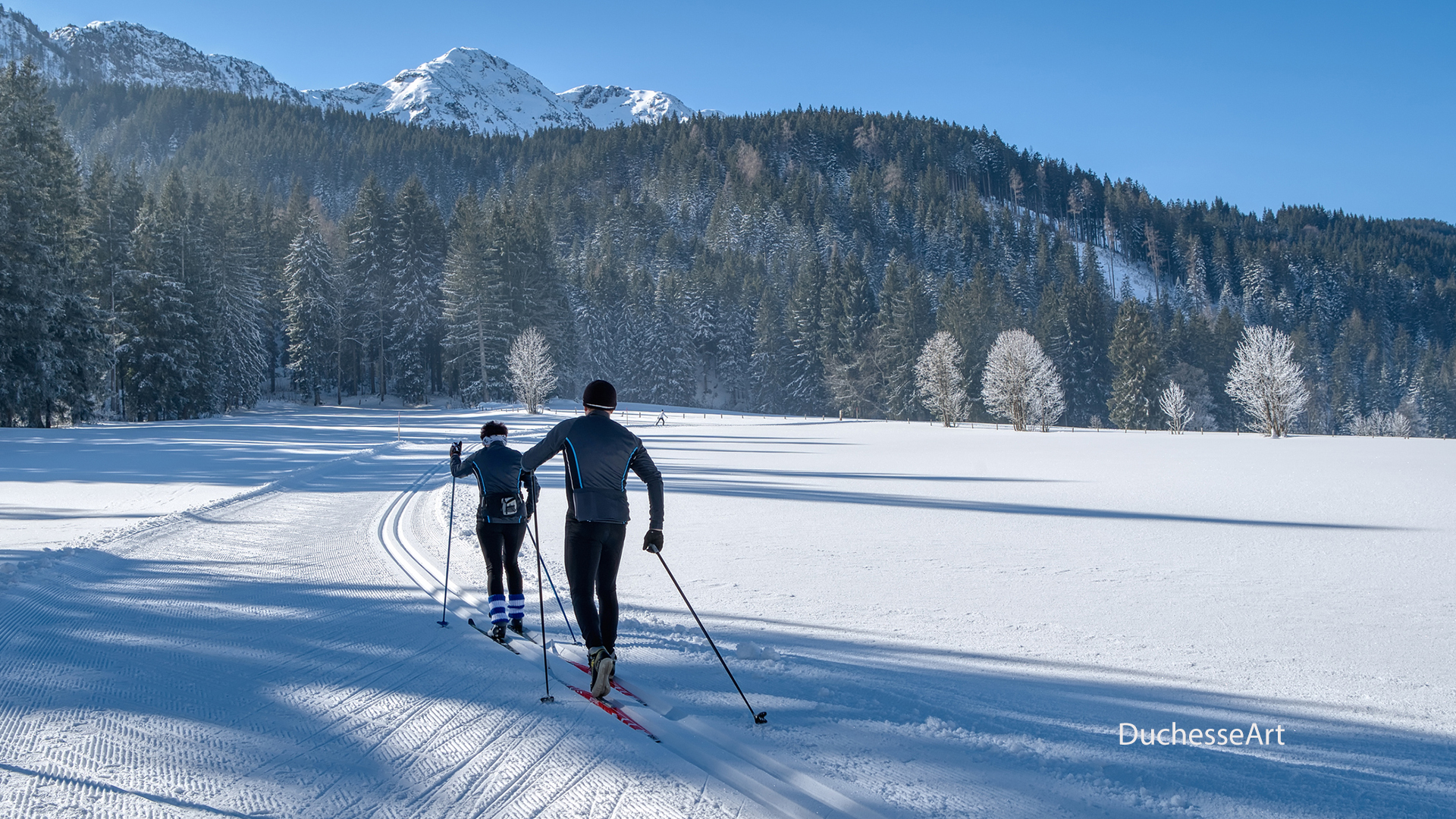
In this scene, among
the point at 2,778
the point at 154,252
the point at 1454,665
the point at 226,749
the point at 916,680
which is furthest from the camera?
the point at 154,252

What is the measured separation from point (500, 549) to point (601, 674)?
211cm

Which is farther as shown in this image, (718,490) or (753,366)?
(753,366)

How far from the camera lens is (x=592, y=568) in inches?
184

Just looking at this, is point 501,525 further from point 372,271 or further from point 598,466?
point 372,271

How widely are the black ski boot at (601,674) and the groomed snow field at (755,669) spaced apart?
0.20 meters

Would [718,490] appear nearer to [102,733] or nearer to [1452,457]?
[102,733]

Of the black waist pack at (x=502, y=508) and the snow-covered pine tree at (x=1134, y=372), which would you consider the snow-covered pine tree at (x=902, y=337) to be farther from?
the black waist pack at (x=502, y=508)

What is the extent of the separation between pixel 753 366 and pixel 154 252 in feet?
183

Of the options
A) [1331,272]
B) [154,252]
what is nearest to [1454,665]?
[154,252]

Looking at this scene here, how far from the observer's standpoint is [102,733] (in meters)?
3.79

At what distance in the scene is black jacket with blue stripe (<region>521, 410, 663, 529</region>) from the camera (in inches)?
179

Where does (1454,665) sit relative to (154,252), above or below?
below

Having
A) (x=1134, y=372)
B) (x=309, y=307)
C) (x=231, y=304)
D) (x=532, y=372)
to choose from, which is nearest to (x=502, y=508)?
(x=532, y=372)

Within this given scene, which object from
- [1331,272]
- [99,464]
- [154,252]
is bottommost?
[99,464]
